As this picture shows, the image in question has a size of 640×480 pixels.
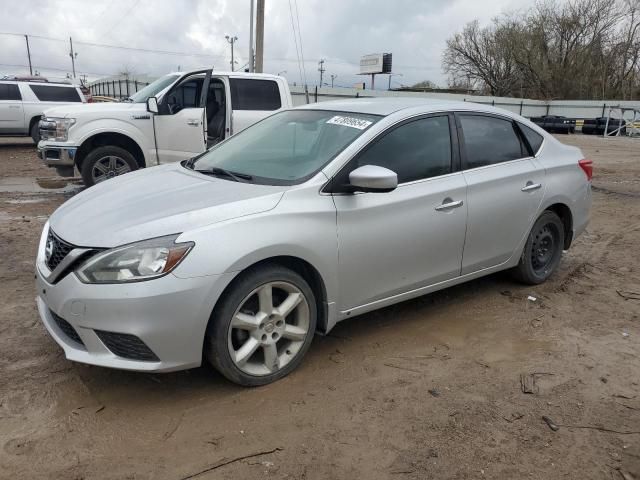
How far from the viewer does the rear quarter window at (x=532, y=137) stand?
4.76 metres

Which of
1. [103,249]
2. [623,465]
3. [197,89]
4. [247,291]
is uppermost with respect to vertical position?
[197,89]

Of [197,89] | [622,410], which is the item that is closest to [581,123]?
[197,89]

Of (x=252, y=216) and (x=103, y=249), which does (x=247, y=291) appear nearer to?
(x=252, y=216)

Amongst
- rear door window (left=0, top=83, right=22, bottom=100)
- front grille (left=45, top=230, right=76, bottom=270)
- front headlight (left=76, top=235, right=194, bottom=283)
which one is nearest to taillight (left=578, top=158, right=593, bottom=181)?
front headlight (left=76, top=235, right=194, bottom=283)

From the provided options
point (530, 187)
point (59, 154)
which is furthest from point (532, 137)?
point (59, 154)

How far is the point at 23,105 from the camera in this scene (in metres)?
15.1

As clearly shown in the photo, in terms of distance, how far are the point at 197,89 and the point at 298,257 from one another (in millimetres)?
6042

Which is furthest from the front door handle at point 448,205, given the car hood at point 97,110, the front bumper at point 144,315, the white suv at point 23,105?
the white suv at point 23,105

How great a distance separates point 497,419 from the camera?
9.66ft

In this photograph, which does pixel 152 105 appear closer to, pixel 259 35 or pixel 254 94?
pixel 254 94

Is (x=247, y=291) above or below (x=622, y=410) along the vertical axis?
above

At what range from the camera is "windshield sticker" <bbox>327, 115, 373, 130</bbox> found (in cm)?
372

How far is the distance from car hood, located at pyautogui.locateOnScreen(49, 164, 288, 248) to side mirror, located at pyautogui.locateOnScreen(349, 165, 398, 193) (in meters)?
0.45

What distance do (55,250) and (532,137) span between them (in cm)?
394
